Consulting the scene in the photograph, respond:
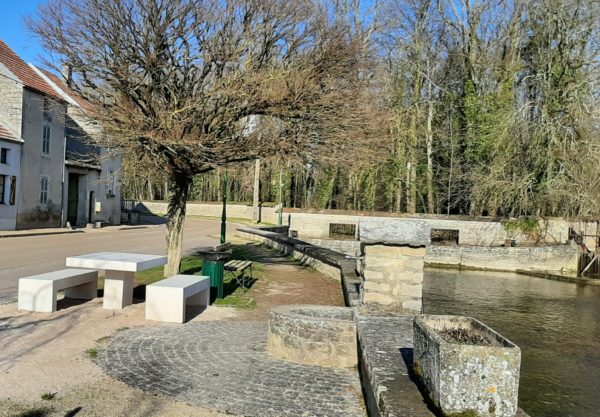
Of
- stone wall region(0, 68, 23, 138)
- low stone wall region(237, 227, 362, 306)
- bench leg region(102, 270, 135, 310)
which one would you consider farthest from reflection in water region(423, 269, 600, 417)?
stone wall region(0, 68, 23, 138)

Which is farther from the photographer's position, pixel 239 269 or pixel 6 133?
pixel 6 133

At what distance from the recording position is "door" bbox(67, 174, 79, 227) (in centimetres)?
3038

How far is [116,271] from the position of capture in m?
8.80

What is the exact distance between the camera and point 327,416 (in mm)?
4656

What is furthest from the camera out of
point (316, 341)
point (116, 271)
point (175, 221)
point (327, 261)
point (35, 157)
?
point (35, 157)

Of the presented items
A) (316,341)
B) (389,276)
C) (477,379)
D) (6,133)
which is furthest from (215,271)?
(6,133)

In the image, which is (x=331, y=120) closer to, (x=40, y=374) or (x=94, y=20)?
(x=94, y=20)

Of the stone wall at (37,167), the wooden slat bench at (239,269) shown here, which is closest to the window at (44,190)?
the stone wall at (37,167)

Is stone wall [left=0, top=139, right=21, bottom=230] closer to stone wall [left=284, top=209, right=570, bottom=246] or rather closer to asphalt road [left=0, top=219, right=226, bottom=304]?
asphalt road [left=0, top=219, right=226, bottom=304]

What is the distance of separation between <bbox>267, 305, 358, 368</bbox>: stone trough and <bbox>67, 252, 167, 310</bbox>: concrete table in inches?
129

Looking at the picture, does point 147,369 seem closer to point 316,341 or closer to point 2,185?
point 316,341

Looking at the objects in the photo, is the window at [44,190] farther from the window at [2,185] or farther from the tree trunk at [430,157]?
the tree trunk at [430,157]

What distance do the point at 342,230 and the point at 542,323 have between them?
68.7 ft

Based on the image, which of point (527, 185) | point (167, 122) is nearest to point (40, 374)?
point (167, 122)
